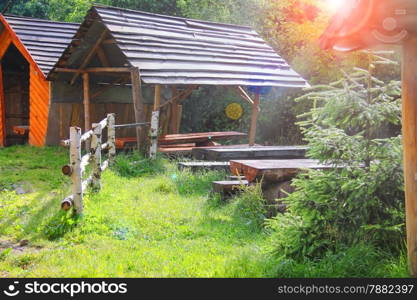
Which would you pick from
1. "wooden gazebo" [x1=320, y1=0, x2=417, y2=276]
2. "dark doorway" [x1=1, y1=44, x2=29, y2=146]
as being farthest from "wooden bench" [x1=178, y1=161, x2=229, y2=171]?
"dark doorway" [x1=1, y1=44, x2=29, y2=146]

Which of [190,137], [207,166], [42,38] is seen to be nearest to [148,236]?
[207,166]

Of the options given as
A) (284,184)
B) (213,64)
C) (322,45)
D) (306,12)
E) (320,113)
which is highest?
(306,12)

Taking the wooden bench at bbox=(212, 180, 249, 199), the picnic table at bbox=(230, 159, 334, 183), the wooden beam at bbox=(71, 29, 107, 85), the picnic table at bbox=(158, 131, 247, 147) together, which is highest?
the wooden beam at bbox=(71, 29, 107, 85)

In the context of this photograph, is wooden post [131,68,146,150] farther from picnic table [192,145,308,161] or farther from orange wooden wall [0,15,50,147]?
orange wooden wall [0,15,50,147]

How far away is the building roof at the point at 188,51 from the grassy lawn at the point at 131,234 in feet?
10.5

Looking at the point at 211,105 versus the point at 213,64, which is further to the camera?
the point at 211,105

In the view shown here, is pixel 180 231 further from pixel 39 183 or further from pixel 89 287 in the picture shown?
pixel 39 183

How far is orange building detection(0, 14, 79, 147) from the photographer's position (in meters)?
13.9

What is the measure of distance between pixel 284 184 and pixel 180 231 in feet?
6.01

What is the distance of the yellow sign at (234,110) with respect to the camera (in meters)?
18.1

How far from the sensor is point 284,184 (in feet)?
23.2

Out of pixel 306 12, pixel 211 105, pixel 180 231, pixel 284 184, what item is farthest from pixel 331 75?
pixel 180 231

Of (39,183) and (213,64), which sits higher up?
(213,64)

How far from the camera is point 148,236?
5.84m
